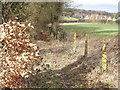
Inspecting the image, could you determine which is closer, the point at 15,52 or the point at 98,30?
the point at 15,52

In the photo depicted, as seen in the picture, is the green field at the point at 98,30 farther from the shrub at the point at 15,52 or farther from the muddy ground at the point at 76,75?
the shrub at the point at 15,52

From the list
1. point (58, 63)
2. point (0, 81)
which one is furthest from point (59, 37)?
point (0, 81)

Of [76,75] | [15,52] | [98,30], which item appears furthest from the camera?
[98,30]

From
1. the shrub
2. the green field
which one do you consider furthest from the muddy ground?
the green field

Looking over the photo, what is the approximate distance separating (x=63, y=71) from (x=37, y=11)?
48.3 feet

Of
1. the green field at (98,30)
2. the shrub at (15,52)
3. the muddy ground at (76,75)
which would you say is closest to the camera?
the shrub at (15,52)

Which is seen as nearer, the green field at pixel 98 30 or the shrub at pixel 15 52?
the shrub at pixel 15 52

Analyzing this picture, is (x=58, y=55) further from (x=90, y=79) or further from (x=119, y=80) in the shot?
(x=119, y=80)

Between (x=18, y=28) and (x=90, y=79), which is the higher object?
(x=18, y=28)

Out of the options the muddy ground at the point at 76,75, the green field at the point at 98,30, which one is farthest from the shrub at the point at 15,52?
the green field at the point at 98,30

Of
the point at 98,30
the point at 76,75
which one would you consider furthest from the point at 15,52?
the point at 98,30

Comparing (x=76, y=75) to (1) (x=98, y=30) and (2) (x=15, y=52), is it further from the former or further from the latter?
(1) (x=98, y=30)

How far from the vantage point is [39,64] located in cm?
1387

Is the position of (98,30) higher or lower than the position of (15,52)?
lower
